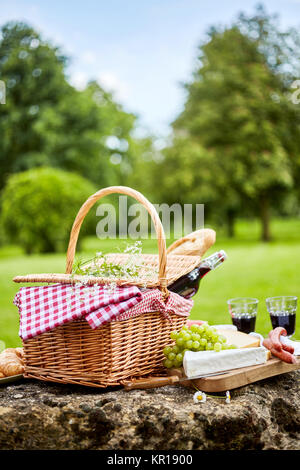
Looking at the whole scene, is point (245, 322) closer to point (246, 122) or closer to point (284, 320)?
point (284, 320)

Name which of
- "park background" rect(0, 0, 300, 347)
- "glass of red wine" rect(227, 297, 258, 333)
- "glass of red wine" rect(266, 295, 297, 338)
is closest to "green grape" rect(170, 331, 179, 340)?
"glass of red wine" rect(227, 297, 258, 333)

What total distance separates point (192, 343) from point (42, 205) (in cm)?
1339

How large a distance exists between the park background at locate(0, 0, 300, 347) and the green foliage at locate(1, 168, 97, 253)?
0.03m

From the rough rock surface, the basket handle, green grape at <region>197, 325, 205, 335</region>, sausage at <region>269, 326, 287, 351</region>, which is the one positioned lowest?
the rough rock surface

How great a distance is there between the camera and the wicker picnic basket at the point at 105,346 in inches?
81.4

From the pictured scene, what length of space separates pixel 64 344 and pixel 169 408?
520 mm

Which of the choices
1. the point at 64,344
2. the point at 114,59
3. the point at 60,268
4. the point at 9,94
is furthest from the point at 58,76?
the point at 64,344

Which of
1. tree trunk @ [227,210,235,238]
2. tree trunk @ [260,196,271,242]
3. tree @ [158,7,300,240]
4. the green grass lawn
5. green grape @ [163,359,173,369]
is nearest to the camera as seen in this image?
green grape @ [163,359,173,369]

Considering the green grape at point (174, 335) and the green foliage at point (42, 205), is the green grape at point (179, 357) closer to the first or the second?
the green grape at point (174, 335)

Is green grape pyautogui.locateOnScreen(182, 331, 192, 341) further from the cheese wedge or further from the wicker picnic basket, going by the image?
the cheese wedge

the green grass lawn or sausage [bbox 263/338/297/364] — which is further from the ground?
sausage [bbox 263/338/297/364]

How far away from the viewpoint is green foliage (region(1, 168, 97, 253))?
15.1 meters

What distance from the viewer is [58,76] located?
20.6 m

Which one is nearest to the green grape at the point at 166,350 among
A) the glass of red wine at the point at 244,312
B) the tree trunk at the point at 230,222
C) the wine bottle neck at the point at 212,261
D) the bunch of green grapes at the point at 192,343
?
the bunch of green grapes at the point at 192,343
